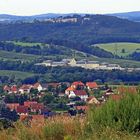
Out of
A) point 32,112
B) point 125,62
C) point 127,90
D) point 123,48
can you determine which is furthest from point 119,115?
point 123,48

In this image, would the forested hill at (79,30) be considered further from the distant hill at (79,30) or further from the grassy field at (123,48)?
the grassy field at (123,48)

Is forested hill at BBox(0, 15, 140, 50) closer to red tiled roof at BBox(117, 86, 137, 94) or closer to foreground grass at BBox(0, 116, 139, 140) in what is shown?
red tiled roof at BBox(117, 86, 137, 94)

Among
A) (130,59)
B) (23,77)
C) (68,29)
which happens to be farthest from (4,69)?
(68,29)

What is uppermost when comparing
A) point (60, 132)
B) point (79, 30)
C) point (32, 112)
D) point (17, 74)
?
point (60, 132)

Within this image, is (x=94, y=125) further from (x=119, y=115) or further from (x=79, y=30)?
(x=79, y=30)

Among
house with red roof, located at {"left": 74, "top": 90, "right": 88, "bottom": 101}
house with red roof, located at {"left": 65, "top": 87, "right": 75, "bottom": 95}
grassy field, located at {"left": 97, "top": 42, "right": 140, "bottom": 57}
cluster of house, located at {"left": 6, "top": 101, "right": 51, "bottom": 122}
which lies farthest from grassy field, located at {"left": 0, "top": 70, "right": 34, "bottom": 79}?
cluster of house, located at {"left": 6, "top": 101, "right": 51, "bottom": 122}

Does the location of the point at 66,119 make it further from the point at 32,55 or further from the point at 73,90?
the point at 32,55
